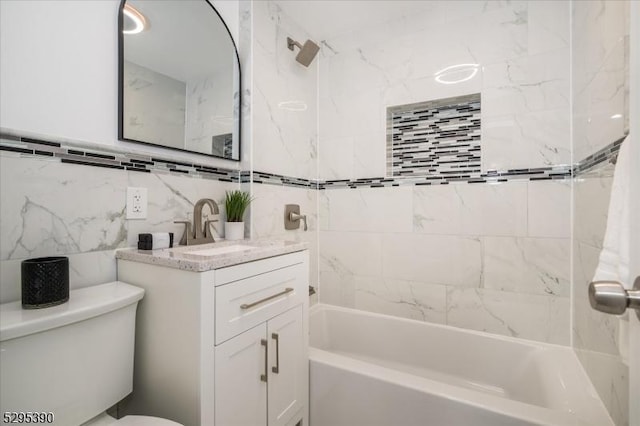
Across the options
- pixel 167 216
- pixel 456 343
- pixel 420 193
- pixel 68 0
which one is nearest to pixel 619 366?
pixel 456 343

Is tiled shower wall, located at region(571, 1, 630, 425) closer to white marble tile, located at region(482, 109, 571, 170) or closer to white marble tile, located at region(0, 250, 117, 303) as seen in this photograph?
white marble tile, located at region(482, 109, 571, 170)

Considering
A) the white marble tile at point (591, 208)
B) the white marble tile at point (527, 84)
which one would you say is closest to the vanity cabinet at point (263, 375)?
the white marble tile at point (591, 208)

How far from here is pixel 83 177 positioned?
→ 1.12 m

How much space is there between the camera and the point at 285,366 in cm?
132

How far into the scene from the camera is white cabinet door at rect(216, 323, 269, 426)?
102 centimetres

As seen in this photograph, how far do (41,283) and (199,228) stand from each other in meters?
0.67

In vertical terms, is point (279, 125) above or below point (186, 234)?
above

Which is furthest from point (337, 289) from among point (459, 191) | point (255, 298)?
point (255, 298)

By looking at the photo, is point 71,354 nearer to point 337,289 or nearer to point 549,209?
point 337,289

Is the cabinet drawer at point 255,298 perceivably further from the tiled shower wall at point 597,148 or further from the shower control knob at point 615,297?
the tiled shower wall at point 597,148

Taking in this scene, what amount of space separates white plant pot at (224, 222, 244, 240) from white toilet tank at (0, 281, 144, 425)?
0.64m

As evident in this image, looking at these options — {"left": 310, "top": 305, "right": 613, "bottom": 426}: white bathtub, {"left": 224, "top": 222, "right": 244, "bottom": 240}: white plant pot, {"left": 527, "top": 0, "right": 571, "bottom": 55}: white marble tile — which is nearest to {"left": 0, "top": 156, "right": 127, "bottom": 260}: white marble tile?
{"left": 224, "top": 222, "right": 244, "bottom": 240}: white plant pot

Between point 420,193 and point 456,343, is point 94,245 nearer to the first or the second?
point 420,193

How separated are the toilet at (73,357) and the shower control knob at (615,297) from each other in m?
1.12
